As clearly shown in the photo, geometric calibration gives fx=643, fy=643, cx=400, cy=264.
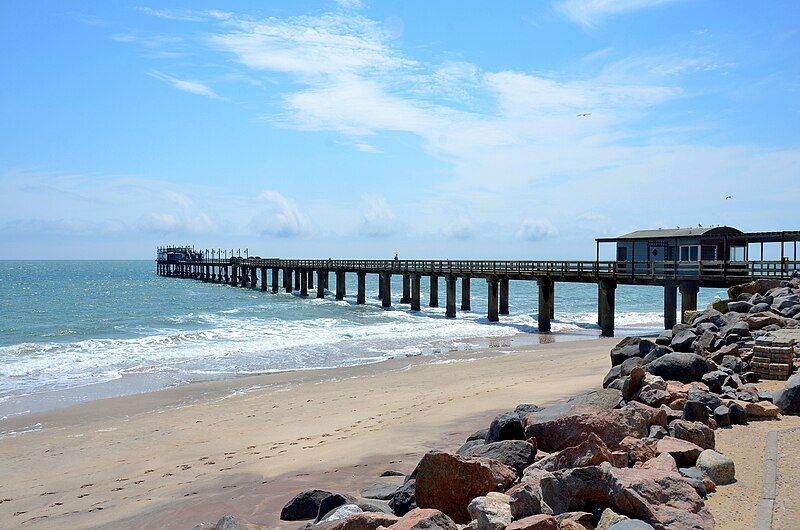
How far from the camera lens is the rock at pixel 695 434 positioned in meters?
7.04

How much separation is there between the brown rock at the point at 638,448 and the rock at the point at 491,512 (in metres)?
1.59

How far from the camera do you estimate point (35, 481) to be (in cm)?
1023

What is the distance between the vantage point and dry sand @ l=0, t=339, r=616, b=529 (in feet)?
27.9

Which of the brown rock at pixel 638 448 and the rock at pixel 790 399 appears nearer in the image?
the brown rock at pixel 638 448

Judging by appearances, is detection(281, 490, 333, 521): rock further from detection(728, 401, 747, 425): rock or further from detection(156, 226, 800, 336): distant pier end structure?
detection(156, 226, 800, 336): distant pier end structure

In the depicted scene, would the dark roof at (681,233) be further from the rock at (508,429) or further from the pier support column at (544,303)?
the rock at (508,429)

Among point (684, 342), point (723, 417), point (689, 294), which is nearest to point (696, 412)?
point (723, 417)

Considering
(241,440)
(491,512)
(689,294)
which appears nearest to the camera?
(491,512)

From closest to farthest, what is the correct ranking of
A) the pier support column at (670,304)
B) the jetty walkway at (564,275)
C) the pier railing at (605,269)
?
1. the pier railing at (605,269)
2. the jetty walkway at (564,275)
3. the pier support column at (670,304)

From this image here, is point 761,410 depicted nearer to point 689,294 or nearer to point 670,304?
point 689,294

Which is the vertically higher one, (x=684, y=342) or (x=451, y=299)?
(x=684, y=342)

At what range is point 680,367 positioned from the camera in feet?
33.0

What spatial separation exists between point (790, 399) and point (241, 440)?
8899 mm

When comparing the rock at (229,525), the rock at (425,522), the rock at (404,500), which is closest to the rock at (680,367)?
the rock at (404,500)
